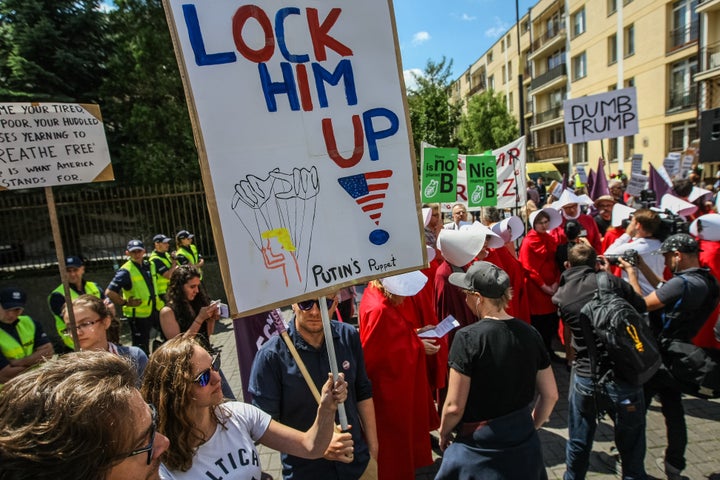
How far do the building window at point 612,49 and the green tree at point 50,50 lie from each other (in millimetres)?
28760

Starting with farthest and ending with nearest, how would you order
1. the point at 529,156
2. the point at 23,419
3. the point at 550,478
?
the point at 529,156
the point at 550,478
the point at 23,419

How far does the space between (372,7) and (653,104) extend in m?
28.1

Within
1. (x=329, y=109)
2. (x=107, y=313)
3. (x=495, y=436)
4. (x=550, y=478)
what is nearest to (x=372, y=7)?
(x=329, y=109)

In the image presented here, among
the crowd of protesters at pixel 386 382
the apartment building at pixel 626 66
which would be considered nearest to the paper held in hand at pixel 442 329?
the crowd of protesters at pixel 386 382

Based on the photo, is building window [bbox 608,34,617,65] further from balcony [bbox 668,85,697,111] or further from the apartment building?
balcony [bbox 668,85,697,111]

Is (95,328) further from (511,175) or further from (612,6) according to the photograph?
(612,6)

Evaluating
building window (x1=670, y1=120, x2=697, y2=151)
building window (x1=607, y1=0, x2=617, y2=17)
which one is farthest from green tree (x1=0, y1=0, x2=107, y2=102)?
building window (x1=607, y1=0, x2=617, y2=17)

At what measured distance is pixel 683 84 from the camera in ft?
71.6

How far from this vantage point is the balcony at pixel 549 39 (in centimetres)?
3341

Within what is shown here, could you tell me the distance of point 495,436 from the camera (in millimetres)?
2164

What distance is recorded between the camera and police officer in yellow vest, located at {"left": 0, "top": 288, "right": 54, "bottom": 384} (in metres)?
3.54

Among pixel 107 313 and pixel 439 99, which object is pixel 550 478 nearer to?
pixel 107 313

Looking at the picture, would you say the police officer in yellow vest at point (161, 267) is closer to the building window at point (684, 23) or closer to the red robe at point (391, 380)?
the red robe at point (391, 380)

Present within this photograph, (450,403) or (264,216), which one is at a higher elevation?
(264,216)
